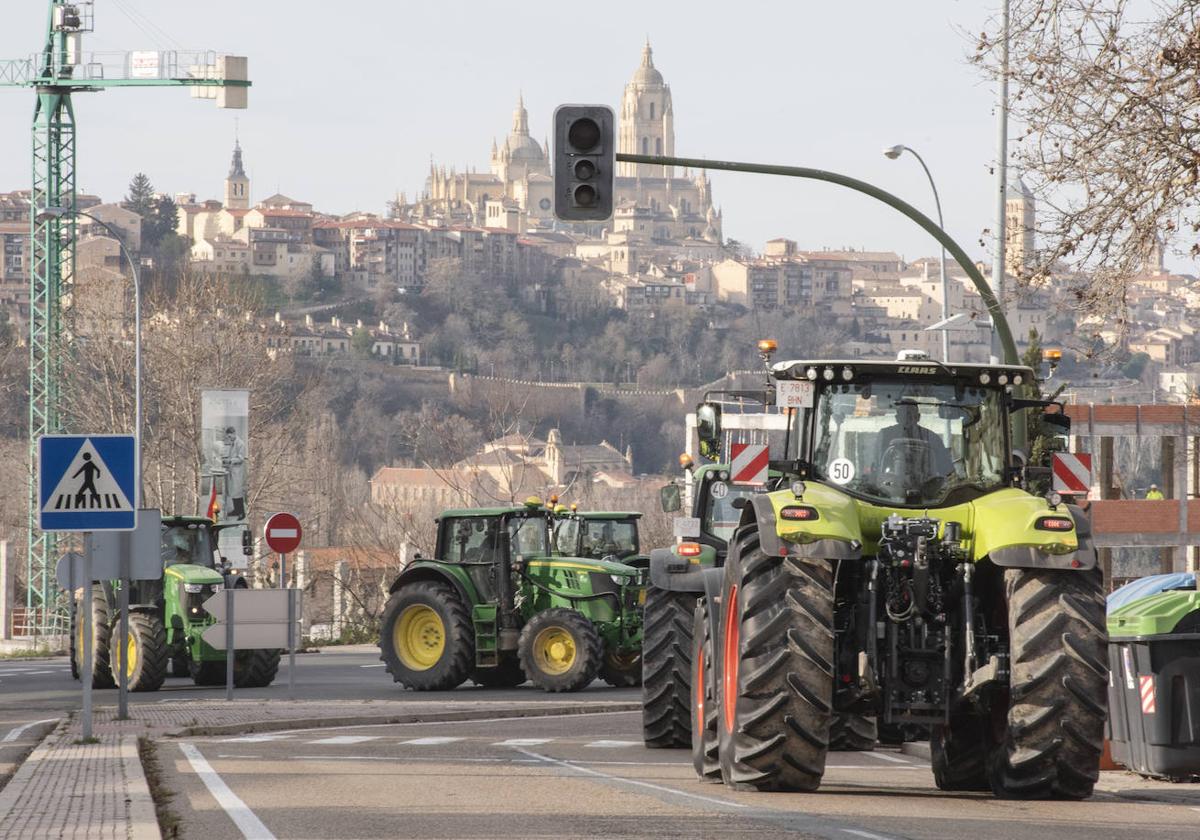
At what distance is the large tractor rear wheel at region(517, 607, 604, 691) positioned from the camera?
23984 millimetres

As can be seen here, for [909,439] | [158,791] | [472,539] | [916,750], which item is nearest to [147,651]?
[472,539]

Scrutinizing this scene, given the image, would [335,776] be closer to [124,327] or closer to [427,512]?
[124,327]

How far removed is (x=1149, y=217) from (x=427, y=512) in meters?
80.2

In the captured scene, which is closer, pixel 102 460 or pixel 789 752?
pixel 789 752

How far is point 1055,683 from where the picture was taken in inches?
438

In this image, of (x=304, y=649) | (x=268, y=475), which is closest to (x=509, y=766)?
(x=304, y=649)

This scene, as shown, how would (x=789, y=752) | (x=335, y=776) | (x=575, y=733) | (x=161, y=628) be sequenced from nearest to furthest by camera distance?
1. (x=789, y=752)
2. (x=335, y=776)
3. (x=575, y=733)
4. (x=161, y=628)

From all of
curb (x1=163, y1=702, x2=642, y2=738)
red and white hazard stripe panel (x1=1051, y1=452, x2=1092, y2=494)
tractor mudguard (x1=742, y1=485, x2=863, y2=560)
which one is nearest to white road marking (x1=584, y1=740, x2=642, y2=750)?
curb (x1=163, y1=702, x2=642, y2=738)

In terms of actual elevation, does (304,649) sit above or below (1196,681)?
below

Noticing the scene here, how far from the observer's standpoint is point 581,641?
2400 cm

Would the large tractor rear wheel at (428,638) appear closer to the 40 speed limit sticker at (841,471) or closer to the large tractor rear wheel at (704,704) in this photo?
the large tractor rear wheel at (704,704)

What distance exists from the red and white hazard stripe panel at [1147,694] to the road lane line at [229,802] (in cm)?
544

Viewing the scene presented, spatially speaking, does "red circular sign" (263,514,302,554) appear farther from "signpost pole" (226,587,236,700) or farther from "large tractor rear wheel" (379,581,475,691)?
"signpost pole" (226,587,236,700)

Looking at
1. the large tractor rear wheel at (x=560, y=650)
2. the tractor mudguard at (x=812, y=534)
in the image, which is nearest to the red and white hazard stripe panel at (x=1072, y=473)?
the large tractor rear wheel at (x=560, y=650)
